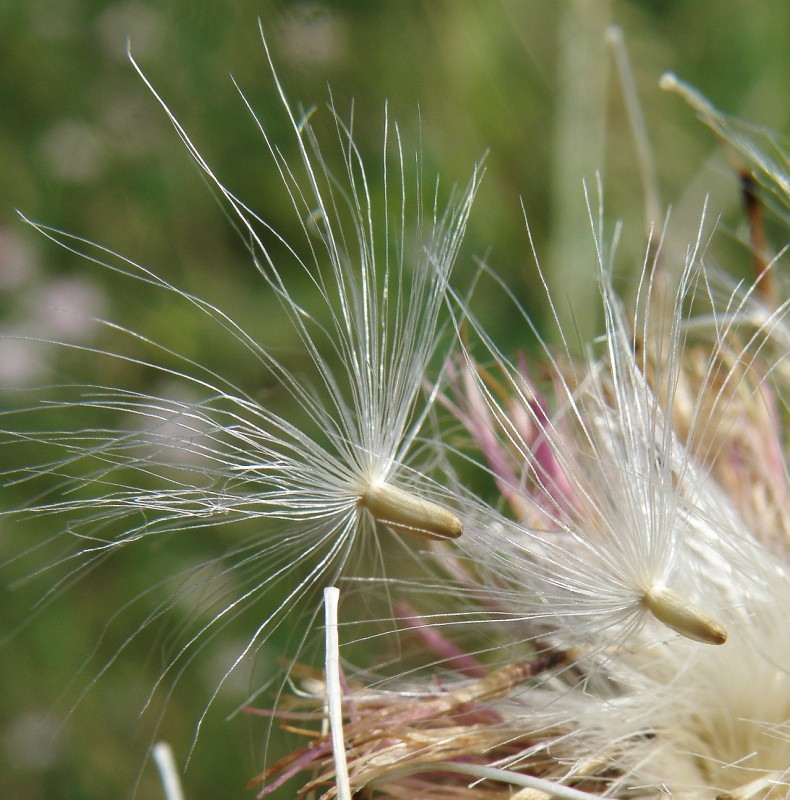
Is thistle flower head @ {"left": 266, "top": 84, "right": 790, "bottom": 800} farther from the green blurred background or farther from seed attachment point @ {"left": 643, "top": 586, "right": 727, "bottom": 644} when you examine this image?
the green blurred background

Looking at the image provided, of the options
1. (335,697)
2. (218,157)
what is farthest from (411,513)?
(218,157)

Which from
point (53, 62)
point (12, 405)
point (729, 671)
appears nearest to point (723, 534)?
point (729, 671)

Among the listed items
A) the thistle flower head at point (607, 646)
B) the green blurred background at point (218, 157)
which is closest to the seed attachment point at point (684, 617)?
the thistle flower head at point (607, 646)

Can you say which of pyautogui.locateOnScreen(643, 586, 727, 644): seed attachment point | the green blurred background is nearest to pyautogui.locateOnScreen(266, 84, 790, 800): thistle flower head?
pyautogui.locateOnScreen(643, 586, 727, 644): seed attachment point

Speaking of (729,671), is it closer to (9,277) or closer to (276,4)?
(276,4)

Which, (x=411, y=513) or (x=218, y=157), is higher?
(x=218, y=157)

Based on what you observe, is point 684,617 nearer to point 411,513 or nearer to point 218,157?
point 411,513

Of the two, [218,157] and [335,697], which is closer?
[335,697]
